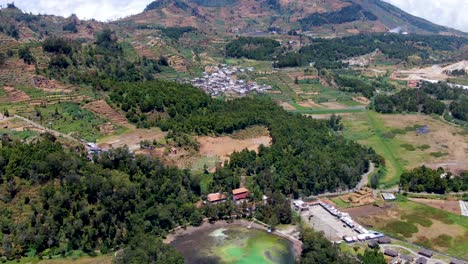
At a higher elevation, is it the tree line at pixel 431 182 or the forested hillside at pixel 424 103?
the forested hillside at pixel 424 103

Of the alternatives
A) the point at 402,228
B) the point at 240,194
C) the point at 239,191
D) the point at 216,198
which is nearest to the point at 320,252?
the point at 402,228

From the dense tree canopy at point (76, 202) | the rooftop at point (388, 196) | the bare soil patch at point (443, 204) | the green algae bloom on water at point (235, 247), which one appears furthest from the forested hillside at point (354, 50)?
the green algae bloom on water at point (235, 247)

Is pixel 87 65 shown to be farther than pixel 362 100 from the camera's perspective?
No

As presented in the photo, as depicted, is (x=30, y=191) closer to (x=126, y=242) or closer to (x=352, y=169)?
(x=126, y=242)

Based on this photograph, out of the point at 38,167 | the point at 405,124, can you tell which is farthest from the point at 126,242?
the point at 405,124

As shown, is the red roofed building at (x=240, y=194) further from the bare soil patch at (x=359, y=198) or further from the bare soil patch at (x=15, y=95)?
the bare soil patch at (x=15, y=95)

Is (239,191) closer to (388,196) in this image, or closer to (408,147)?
(388,196)
